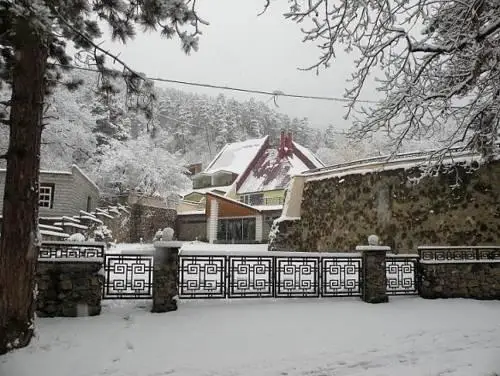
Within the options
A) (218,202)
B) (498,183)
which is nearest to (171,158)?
(218,202)

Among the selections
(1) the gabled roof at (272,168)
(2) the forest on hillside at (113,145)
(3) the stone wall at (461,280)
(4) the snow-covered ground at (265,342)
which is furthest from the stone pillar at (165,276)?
(1) the gabled roof at (272,168)

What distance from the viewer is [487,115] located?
6469mm

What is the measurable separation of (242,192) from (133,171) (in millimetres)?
8864

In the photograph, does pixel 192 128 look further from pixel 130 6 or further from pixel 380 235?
pixel 130 6

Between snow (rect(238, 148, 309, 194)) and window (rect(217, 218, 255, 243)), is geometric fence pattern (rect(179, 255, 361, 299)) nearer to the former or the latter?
window (rect(217, 218, 255, 243))

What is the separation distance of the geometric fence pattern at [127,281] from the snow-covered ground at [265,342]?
183 mm

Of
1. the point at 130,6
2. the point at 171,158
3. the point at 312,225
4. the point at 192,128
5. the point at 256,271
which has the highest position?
the point at 192,128

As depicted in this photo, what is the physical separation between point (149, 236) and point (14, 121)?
865 inches

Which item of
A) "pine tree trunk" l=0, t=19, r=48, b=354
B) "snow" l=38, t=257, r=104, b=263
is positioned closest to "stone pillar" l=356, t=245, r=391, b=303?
"snow" l=38, t=257, r=104, b=263

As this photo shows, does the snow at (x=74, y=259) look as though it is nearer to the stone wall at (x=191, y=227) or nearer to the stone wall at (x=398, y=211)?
the stone wall at (x=398, y=211)

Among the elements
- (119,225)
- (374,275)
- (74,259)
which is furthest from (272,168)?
(74,259)

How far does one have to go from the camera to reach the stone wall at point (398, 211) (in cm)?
1251

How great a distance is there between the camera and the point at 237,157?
119 feet

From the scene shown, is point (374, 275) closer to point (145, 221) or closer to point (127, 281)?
point (127, 281)
